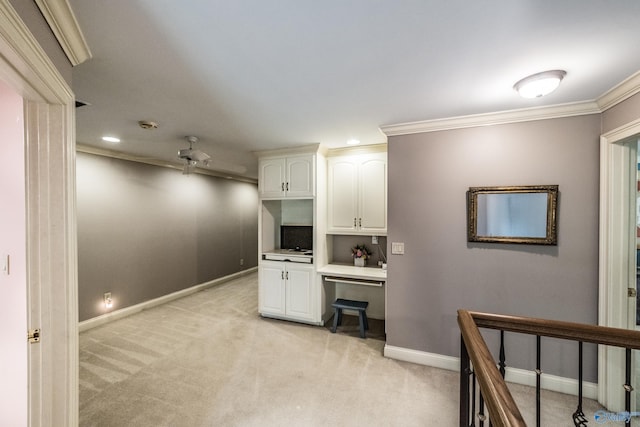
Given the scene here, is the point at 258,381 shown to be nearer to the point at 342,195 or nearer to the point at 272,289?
the point at 272,289

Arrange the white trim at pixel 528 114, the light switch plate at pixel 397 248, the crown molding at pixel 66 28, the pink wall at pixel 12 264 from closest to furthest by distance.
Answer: the crown molding at pixel 66 28 → the pink wall at pixel 12 264 → the white trim at pixel 528 114 → the light switch plate at pixel 397 248

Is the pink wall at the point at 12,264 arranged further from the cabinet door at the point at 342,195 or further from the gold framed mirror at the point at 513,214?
the gold framed mirror at the point at 513,214

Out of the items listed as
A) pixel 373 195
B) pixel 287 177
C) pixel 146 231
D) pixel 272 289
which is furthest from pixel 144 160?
pixel 373 195

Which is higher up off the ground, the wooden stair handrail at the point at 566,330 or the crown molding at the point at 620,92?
the crown molding at the point at 620,92

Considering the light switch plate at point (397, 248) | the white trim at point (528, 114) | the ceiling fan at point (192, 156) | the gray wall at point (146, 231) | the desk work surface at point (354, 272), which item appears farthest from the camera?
the gray wall at point (146, 231)

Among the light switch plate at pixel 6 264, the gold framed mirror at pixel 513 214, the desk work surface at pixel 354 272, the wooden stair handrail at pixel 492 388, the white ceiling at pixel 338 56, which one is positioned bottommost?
the desk work surface at pixel 354 272

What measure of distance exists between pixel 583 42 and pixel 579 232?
5.07 ft

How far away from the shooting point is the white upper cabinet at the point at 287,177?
11.7 feet

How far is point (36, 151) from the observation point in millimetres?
1187

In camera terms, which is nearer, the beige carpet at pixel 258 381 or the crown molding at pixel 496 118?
the beige carpet at pixel 258 381

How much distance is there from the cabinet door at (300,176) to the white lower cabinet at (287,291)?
1.00 meters

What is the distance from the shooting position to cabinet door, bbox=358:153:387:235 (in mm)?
3404

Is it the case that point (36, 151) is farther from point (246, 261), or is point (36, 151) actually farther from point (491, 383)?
point (246, 261)

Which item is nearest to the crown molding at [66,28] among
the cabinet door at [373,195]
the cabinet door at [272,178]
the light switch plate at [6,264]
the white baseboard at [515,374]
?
the light switch plate at [6,264]
